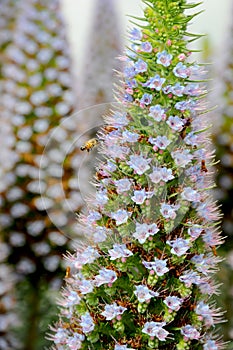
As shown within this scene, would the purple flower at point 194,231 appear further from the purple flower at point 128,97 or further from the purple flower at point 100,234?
the purple flower at point 128,97

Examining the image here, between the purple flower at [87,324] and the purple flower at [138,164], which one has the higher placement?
the purple flower at [138,164]

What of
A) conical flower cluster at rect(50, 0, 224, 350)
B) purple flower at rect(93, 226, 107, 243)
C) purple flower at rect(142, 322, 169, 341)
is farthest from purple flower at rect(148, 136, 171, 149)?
purple flower at rect(142, 322, 169, 341)

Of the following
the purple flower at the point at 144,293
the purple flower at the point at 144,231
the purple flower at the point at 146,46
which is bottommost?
the purple flower at the point at 144,293

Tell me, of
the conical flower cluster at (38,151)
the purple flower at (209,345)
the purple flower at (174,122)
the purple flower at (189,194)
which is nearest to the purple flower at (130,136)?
Result: the purple flower at (174,122)

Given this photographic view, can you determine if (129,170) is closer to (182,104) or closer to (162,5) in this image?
(182,104)

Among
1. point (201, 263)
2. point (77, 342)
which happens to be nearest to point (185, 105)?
A: point (201, 263)

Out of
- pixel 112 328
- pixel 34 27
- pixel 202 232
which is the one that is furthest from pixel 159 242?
pixel 34 27

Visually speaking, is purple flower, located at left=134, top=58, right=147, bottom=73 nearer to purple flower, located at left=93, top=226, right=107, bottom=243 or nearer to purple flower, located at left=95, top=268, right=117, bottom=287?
purple flower, located at left=93, top=226, right=107, bottom=243
